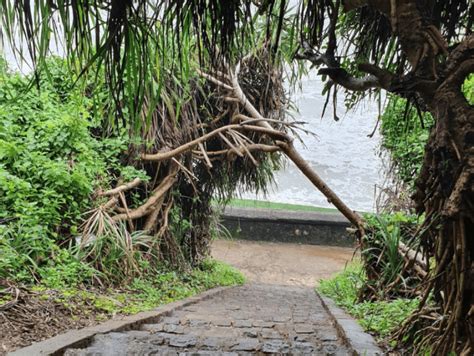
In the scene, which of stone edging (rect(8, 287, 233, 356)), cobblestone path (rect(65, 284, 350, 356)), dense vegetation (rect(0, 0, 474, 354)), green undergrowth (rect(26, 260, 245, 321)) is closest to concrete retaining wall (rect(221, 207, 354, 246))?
green undergrowth (rect(26, 260, 245, 321))

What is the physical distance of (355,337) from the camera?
7.51ft

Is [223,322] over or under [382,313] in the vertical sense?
under

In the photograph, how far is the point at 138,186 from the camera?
4578 millimetres

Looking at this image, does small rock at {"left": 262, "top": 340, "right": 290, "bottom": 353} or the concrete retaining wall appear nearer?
small rock at {"left": 262, "top": 340, "right": 290, "bottom": 353}

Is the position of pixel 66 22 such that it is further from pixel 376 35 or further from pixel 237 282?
pixel 237 282

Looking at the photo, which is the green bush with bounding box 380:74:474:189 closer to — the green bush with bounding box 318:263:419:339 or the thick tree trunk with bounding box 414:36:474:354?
the green bush with bounding box 318:263:419:339

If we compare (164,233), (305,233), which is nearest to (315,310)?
(164,233)

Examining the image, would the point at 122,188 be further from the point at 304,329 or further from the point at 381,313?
the point at 381,313

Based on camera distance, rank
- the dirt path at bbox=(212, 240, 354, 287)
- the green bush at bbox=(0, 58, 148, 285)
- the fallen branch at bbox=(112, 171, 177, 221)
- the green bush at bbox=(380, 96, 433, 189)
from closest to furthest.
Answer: the green bush at bbox=(0, 58, 148, 285), the fallen branch at bbox=(112, 171, 177, 221), the green bush at bbox=(380, 96, 433, 189), the dirt path at bbox=(212, 240, 354, 287)

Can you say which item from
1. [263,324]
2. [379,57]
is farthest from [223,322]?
[379,57]

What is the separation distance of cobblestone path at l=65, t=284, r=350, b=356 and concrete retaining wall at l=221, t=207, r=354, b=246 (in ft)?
22.9

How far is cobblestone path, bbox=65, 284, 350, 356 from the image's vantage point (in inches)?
81.6

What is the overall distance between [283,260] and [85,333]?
751cm

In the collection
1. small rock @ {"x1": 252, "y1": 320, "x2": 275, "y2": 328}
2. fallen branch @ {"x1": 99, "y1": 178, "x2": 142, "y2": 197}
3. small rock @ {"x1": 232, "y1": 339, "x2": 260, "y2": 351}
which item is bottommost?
small rock @ {"x1": 252, "y1": 320, "x2": 275, "y2": 328}
